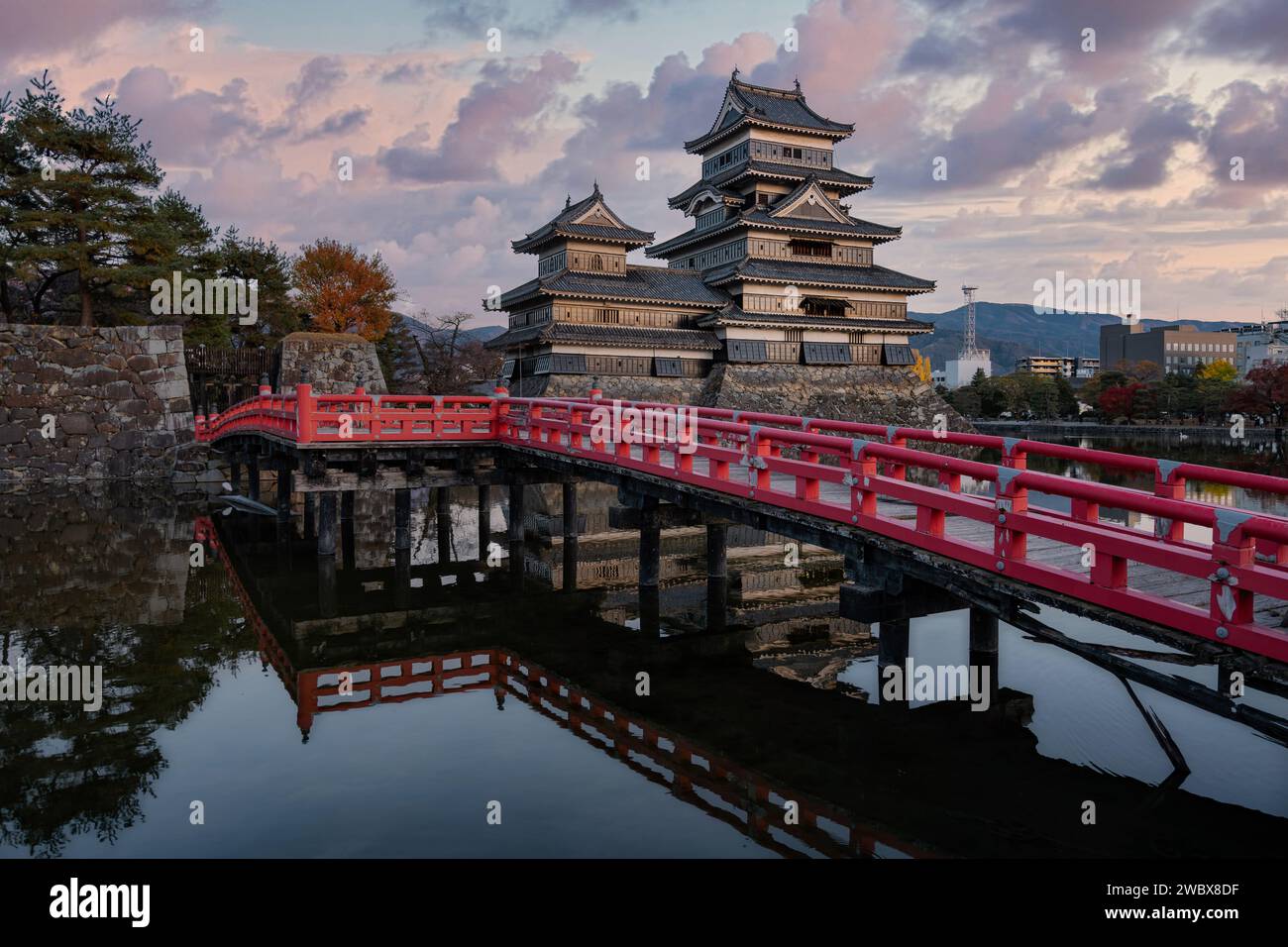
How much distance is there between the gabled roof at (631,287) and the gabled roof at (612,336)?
1414mm

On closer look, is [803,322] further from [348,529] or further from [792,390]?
[348,529]

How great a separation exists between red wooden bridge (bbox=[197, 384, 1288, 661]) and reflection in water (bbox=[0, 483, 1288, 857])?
682 millimetres

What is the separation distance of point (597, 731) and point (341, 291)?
4175cm

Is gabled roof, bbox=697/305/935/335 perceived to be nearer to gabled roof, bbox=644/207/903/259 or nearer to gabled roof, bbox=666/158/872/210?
gabled roof, bbox=644/207/903/259

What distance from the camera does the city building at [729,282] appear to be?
141 feet

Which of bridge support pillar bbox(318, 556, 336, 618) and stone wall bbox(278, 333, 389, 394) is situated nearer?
bridge support pillar bbox(318, 556, 336, 618)

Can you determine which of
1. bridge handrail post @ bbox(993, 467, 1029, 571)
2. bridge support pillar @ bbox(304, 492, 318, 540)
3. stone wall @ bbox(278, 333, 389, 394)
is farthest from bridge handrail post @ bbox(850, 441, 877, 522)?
stone wall @ bbox(278, 333, 389, 394)

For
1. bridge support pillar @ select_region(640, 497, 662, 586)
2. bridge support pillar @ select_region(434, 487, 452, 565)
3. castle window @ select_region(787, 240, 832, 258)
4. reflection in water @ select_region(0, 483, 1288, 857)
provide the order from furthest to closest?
1. castle window @ select_region(787, 240, 832, 258)
2. bridge support pillar @ select_region(434, 487, 452, 565)
3. bridge support pillar @ select_region(640, 497, 662, 586)
4. reflection in water @ select_region(0, 483, 1288, 857)

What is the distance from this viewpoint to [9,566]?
742 inches

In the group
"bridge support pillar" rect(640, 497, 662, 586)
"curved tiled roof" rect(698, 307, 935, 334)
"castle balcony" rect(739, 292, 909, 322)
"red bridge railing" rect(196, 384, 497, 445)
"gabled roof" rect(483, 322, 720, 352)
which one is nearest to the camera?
"bridge support pillar" rect(640, 497, 662, 586)

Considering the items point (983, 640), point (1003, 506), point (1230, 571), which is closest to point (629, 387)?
point (983, 640)

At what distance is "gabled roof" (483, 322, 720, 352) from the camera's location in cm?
4191

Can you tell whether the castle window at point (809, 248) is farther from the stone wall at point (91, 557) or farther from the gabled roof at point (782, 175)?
the stone wall at point (91, 557)
